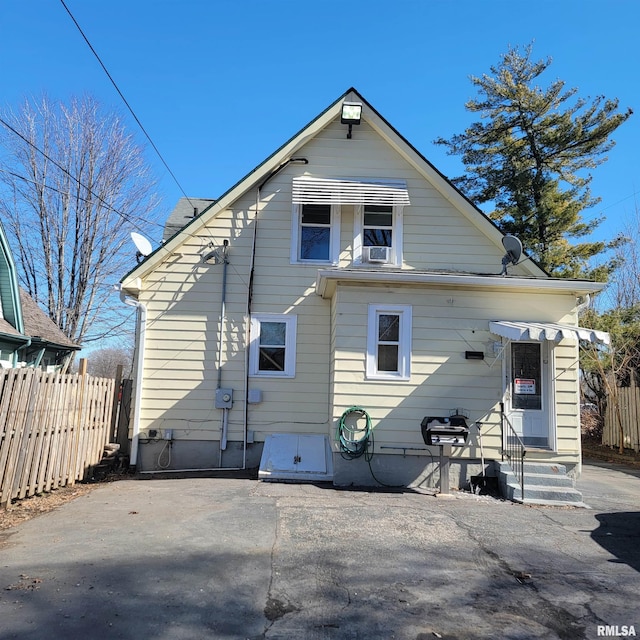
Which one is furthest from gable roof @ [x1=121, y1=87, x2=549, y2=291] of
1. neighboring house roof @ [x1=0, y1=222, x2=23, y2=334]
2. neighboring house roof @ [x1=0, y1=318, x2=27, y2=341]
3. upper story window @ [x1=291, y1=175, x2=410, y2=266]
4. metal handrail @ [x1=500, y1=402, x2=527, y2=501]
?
neighboring house roof @ [x1=0, y1=222, x2=23, y2=334]

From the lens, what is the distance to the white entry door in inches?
366

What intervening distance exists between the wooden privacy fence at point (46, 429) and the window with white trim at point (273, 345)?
10.0ft

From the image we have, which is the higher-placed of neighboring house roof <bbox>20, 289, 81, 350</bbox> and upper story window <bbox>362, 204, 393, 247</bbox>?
upper story window <bbox>362, 204, 393, 247</bbox>

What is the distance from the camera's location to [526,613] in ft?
13.3

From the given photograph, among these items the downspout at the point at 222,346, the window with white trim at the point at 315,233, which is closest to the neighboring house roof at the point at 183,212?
the downspout at the point at 222,346

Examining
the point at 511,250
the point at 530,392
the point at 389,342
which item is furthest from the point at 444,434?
the point at 511,250

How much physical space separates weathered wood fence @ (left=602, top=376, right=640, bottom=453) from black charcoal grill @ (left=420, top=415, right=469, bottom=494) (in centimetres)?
979

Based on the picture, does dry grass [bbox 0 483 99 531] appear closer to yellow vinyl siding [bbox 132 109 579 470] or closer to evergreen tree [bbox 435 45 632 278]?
yellow vinyl siding [bbox 132 109 579 470]

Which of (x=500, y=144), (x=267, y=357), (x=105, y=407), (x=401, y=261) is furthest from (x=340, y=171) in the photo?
(x=500, y=144)

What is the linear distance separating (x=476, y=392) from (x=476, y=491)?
66.3 inches

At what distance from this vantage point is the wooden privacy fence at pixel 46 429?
269 inches

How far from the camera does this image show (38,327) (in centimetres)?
1570

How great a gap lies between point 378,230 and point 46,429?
24.1ft

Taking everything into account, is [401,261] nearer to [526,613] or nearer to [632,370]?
[526,613]
